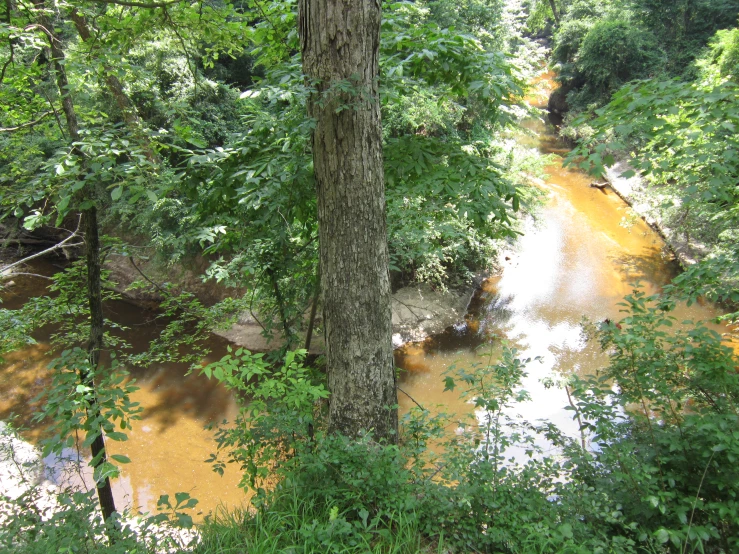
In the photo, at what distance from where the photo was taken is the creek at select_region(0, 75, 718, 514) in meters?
5.54

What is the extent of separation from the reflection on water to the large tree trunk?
2775 mm

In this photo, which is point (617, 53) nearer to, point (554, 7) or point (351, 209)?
point (554, 7)

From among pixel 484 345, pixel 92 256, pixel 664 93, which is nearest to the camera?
pixel 664 93

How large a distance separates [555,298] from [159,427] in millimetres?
7608

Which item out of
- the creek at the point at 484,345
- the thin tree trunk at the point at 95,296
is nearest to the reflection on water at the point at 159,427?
the creek at the point at 484,345

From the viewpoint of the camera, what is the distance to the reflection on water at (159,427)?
515cm

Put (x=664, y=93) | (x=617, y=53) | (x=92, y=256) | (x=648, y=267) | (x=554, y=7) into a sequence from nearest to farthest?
(x=664, y=93), (x=92, y=256), (x=648, y=267), (x=617, y=53), (x=554, y=7)

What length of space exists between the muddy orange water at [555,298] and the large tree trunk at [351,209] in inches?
111

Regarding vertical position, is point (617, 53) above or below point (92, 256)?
above

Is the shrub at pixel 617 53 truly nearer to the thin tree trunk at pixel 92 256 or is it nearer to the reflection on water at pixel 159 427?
the reflection on water at pixel 159 427

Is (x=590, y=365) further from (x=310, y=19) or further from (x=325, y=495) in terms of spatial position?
(x=310, y=19)

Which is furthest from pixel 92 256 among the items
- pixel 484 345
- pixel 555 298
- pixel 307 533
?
pixel 555 298

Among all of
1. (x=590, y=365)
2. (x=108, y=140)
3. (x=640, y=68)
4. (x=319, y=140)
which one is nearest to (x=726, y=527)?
(x=319, y=140)

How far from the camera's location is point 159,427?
6.14m
